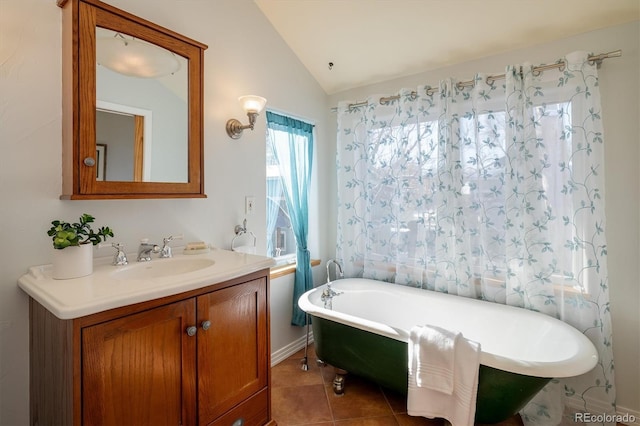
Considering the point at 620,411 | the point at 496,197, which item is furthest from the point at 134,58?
the point at 620,411

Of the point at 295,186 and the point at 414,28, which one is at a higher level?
the point at 414,28

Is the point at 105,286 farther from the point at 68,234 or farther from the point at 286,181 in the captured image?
the point at 286,181

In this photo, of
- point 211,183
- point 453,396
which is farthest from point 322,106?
point 453,396

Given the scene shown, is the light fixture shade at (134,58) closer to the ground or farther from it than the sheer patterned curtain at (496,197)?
farther from it

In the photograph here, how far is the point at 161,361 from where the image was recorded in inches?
46.7

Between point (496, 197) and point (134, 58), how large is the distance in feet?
7.36

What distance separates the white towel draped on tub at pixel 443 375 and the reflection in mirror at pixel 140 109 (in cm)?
154

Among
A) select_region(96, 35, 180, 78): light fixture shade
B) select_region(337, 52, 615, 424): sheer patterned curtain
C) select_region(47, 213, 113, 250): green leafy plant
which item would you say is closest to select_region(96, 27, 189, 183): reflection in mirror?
select_region(96, 35, 180, 78): light fixture shade

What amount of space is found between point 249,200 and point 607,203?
219cm

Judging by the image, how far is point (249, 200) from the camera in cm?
225

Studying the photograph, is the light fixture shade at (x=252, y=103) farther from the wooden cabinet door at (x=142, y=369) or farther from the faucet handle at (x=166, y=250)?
the wooden cabinet door at (x=142, y=369)

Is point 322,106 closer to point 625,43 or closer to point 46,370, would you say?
point 625,43

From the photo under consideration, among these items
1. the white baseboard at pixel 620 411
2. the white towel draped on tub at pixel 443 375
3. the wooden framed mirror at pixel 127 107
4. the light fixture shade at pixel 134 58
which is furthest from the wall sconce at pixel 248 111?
the white baseboard at pixel 620 411

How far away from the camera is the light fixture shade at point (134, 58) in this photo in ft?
4.77
